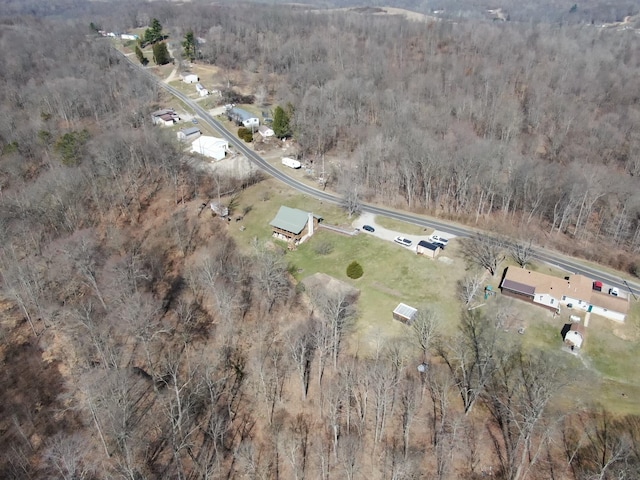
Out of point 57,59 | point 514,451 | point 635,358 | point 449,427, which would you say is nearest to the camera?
point 514,451

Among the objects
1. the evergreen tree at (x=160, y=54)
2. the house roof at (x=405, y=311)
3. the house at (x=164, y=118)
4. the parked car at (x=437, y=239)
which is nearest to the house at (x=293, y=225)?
the parked car at (x=437, y=239)

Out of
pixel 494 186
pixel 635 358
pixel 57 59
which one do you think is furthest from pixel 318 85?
pixel 635 358

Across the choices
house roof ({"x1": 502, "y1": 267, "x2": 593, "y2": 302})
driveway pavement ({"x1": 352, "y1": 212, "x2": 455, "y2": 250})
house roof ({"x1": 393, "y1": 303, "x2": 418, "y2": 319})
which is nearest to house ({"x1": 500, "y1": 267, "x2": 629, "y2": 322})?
house roof ({"x1": 502, "y1": 267, "x2": 593, "y2": 302})

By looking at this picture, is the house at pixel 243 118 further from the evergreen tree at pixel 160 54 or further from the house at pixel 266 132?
the evergreen tree at pixel 160 54

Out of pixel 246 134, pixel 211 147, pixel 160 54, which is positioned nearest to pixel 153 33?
pixel 160 54

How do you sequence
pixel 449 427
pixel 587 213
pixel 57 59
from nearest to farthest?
1. pixel 449 427
2. pixel 587 213
3. pixel 57 59

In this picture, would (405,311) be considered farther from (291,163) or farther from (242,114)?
(242,114)

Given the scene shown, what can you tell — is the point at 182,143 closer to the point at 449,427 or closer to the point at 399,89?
the point at 399,89
